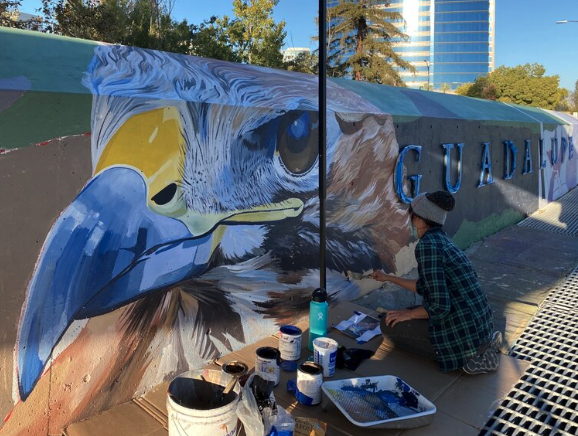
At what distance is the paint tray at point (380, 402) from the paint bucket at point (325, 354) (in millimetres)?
190

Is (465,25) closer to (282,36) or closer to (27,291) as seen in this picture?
(282,36)

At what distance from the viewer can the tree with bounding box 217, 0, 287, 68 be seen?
23.0 meters

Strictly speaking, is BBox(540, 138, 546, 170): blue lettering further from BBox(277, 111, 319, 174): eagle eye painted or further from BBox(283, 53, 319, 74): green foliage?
BBox(283, 53, 319, 74): green foliage

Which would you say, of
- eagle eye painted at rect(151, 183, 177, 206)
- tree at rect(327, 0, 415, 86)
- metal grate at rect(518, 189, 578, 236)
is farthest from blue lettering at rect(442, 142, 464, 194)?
tree at rect(327, 0, 415, 86)

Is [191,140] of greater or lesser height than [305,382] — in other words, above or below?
above

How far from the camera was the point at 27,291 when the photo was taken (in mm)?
2441

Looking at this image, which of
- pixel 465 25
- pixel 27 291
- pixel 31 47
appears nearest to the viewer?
pixel 27 291

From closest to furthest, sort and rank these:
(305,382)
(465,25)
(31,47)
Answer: (31,47)
(305,382)
(465,25)

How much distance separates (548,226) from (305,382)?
296 inches

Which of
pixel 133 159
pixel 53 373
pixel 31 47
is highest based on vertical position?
pixel 31 47

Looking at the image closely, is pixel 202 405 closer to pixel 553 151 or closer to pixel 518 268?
pixel 518 268

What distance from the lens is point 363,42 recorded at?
3722cm

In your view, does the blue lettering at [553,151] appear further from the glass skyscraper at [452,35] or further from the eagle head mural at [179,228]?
the glass skyscraper at [452,35]

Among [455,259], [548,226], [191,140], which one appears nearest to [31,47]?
[191,140]
